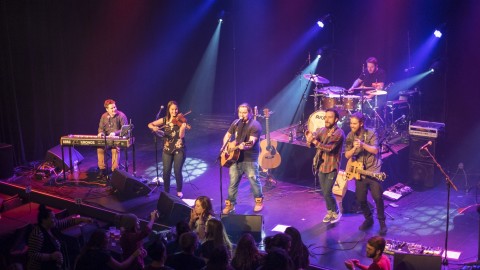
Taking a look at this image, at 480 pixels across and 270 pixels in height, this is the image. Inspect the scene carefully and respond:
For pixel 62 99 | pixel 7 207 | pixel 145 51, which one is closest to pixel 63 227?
pixel 7 207

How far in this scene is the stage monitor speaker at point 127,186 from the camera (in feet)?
36.8

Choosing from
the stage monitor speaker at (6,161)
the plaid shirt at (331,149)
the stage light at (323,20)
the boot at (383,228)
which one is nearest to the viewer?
the boot at (383,228)

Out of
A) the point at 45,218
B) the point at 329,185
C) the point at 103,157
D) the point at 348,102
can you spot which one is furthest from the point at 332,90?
the point at 45,218

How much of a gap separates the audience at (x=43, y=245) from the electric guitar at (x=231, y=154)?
12.0 feet

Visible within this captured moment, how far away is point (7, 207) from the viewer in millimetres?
11539

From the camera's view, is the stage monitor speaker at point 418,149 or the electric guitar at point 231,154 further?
the stage monitor speaker at point 418,149

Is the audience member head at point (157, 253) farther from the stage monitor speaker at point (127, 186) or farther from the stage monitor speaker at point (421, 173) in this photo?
the stage monitor speaker at point (421, 173)

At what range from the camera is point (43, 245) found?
7.35 meters

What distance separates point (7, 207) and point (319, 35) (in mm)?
9148

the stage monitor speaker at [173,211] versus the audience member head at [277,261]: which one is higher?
the audience member head at [277,261]

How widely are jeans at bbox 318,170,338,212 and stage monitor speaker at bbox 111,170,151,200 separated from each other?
3705mm

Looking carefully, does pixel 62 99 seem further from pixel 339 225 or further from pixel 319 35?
pixel 339 225

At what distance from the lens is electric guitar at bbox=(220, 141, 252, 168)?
1008 cm

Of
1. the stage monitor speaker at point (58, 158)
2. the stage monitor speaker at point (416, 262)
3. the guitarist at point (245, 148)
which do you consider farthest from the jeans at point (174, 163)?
the stage monitor speaker at point (416, 262)
